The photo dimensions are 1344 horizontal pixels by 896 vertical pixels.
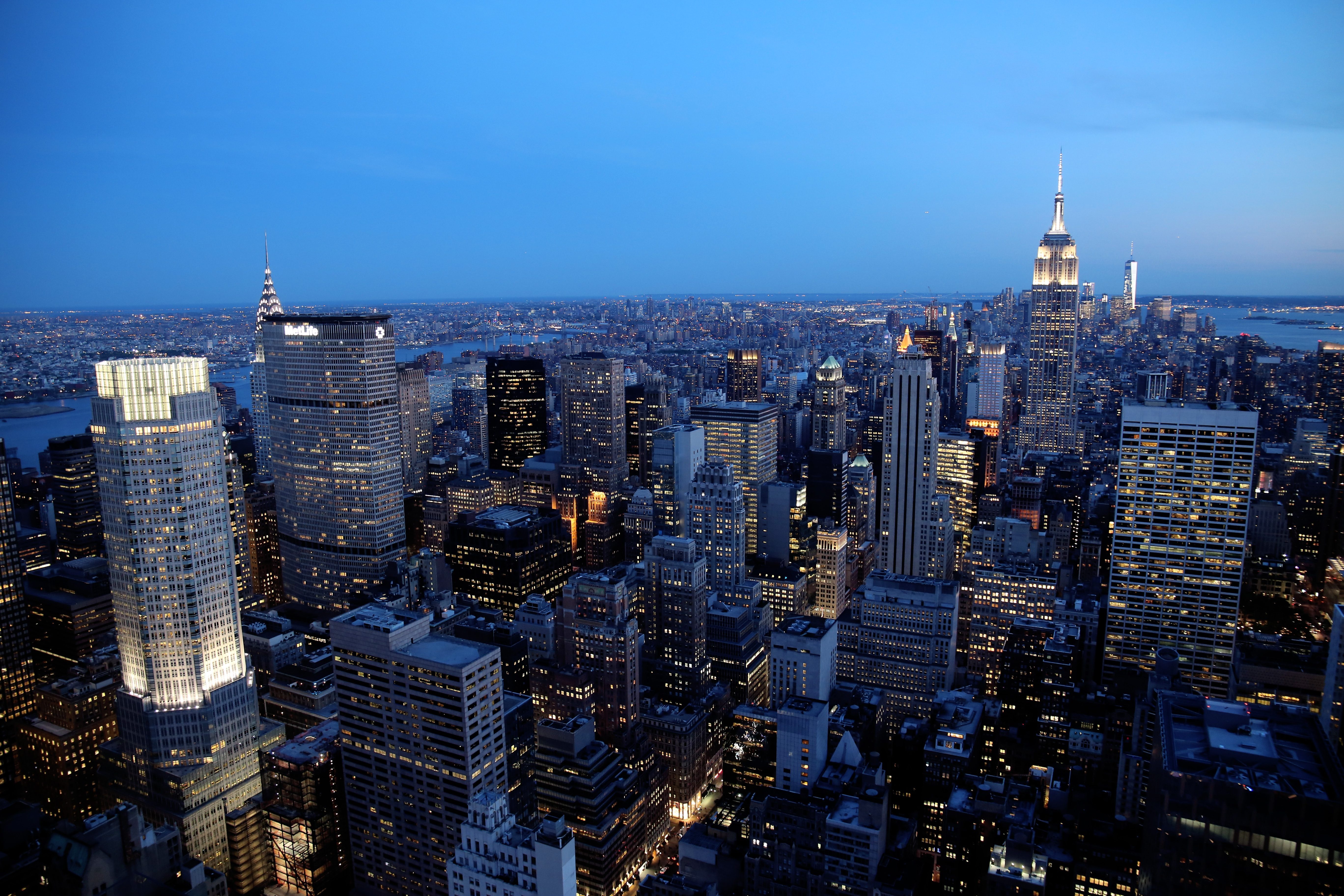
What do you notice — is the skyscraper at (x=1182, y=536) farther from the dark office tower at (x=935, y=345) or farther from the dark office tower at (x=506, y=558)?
the dark office tower at (x=935, y=345)

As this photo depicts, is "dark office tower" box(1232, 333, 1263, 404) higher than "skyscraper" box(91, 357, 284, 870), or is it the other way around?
"dark office tower" box(1232, 333, 1263, 404)

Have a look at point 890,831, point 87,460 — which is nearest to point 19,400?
point 87,460

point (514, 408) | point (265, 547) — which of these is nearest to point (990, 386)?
point (514, 408)

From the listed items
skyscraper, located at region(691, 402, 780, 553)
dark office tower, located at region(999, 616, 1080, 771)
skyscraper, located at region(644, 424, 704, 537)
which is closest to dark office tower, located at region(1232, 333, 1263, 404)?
dark office tower, located at region(999, 616, 1080, 771)

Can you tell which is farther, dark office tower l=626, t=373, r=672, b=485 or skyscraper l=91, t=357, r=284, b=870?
dark office tower l=626, t=373, r=672, b=485

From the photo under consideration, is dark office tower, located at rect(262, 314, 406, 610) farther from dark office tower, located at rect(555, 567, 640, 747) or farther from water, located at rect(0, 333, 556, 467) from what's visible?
dark office tower, located at rect(555, 567, 640, 747)

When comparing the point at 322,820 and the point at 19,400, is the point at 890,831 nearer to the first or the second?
the point at 322,820

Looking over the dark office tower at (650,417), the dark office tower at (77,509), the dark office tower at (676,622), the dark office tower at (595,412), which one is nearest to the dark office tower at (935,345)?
the dark office tower at (650,417)
